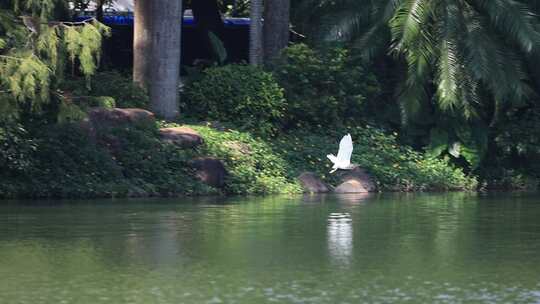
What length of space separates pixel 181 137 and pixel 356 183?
383cm

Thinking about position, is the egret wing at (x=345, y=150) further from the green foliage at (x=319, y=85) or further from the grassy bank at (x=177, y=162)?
the green foliage at (x=319, y=85)

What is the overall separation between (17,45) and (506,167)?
43.3 feet

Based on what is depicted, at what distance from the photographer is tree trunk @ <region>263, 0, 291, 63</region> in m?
31.4

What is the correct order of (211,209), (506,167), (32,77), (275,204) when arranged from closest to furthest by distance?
(32,77), (211,209), (275,204), (506,167)

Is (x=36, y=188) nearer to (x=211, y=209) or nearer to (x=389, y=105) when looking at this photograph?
(x=211, y=209)

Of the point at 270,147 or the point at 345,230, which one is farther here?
the point at 270,147

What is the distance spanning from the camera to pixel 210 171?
86.7 feet

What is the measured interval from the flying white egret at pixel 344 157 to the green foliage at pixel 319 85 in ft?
6.34

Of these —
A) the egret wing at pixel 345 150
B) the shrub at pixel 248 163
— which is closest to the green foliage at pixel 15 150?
the shrub at pixel 248 163

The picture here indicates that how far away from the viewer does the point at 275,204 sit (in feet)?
79.4

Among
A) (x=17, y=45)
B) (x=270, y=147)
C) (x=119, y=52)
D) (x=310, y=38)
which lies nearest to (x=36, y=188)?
(x=17, y=45)

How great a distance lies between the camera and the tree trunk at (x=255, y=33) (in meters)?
30.5

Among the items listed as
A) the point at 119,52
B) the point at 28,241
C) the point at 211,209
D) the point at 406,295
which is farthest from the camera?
the point at 119,52

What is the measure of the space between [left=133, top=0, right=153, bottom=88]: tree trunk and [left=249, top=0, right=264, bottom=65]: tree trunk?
2701mm
